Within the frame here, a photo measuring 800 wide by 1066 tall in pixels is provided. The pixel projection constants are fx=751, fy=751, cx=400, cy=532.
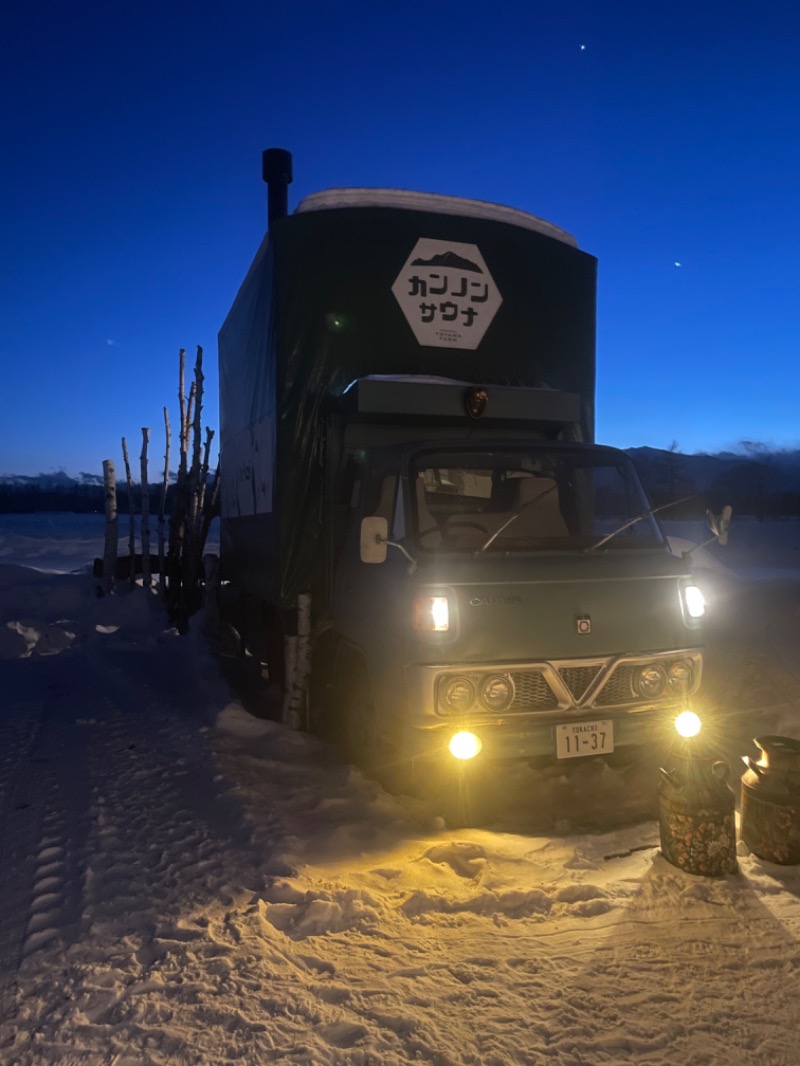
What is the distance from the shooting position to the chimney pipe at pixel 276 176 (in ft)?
30.1

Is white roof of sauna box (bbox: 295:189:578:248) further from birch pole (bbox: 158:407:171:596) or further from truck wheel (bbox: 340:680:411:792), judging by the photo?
A: birch pole (bbox: 158:407:171:596)

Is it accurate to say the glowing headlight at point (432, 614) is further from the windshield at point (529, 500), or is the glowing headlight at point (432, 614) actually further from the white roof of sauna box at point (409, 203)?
the white roof of sauna box at point (409, 203)

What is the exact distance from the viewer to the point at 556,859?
4.05 metres

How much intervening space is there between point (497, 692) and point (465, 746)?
0.36 metres

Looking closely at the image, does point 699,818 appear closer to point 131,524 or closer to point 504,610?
point 504,610

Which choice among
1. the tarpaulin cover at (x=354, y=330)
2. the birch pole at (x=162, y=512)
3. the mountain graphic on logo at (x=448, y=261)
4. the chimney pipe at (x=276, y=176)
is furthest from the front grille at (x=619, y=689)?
the birch pole at (x=162, y=512)

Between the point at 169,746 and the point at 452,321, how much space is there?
13.9ft

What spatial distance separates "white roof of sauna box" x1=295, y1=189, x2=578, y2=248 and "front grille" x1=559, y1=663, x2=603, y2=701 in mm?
3922

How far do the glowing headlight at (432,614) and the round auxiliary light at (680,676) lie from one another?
1522 mm

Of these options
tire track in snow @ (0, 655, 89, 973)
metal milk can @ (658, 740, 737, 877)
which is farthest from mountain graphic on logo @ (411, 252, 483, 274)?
tire track in snow @ (0, 655, 89, 973)

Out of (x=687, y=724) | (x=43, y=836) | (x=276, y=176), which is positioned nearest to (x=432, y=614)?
(x=687, y=724)

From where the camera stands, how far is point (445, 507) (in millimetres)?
5238

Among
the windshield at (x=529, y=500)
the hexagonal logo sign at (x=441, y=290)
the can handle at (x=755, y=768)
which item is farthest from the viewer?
the hexagonal logo sign at (x=441, y=290)

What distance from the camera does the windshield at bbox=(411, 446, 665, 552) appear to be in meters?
4.89
